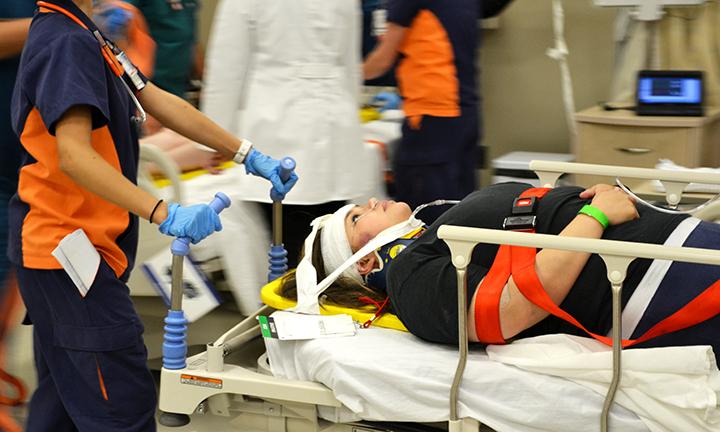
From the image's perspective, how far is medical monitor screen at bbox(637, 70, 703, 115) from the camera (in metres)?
4.21

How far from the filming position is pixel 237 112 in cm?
335

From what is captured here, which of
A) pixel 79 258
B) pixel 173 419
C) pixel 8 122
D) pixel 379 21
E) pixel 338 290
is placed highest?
pixel 379 21

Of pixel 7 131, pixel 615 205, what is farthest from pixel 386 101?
pixel 615 205

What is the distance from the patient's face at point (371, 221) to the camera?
264cm

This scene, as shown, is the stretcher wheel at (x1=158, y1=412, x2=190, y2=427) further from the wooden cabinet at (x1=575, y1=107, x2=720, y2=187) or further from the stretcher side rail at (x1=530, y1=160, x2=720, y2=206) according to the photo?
the wooden cabinet at (x1=575, y1=107, x2=720, y2=187)

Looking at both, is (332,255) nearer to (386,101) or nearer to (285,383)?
(285,383)

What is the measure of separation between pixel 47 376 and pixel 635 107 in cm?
292

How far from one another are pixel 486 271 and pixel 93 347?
2.91ft

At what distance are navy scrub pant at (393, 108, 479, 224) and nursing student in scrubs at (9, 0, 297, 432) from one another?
5.61 ft

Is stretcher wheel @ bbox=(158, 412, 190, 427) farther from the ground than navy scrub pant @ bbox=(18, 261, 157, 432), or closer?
closer

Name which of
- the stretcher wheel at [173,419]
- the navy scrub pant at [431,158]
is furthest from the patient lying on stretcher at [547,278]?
the navy scrub pant at [431,158]

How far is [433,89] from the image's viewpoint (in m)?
3.80

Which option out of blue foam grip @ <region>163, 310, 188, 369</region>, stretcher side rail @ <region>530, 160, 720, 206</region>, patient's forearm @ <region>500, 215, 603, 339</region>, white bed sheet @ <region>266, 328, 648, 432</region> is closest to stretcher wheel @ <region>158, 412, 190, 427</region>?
blue foam grip @ <region>163, 310, 188, 369</region>

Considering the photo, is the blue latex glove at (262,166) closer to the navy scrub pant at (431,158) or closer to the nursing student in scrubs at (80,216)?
the nursing student in scrubs at (80,216)
